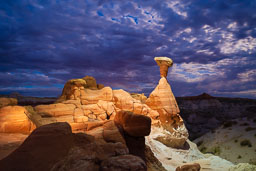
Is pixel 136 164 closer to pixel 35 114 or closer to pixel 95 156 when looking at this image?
pixel 95 156

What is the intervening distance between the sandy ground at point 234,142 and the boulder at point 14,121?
1779cm

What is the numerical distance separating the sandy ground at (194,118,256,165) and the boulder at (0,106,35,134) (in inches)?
700

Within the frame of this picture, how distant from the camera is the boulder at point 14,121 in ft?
25.9

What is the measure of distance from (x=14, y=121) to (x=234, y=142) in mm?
22210

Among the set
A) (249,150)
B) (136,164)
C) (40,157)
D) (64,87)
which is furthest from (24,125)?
(249,150)

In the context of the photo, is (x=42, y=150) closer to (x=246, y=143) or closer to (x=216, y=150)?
(x=246, y=143)

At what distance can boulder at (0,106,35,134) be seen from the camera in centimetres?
788

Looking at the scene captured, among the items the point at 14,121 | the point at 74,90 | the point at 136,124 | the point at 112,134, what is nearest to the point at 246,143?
the point at 136,124

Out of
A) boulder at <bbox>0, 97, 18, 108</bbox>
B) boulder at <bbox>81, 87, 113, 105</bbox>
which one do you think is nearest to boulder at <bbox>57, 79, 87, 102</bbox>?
boulder at <bbox>81, 87, 113, 105</bbox>

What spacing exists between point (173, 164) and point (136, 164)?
9.75m

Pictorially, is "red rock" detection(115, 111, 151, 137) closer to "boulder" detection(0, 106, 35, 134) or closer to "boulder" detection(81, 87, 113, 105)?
"boulder" detection(0, 106, 35, 134)

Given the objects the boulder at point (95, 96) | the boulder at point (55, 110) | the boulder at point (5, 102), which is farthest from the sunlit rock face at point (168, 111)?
A: the boulder at point (5, 102)

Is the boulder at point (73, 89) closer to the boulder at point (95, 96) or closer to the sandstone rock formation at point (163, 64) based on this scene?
the boulder at point (95, 96)

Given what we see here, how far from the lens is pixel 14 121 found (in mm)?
8148
